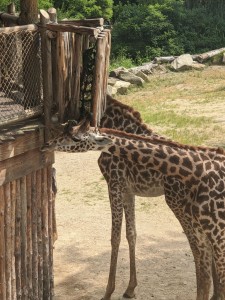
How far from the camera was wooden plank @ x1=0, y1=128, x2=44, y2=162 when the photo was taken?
6.38 metres

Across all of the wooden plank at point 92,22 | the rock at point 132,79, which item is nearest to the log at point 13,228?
the wooden plank at point 92,22

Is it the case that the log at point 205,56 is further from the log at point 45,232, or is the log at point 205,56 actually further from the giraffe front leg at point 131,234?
the log at point 45,232

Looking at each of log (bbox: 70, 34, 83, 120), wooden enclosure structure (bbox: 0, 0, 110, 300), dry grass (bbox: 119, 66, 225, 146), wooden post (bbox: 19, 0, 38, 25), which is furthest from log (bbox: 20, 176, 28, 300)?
dry grass (bbox: 119, 66, 225, 146)

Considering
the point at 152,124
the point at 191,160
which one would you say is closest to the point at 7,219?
the point at 191,160

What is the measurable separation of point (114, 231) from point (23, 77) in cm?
239

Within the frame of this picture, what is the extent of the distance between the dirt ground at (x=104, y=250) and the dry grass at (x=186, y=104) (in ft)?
12.1

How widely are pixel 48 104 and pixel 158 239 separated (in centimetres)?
371

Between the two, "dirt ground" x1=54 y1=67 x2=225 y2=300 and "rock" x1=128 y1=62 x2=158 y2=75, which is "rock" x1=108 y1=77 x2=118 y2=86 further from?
"dirt ground" x1=54 y1=67 x2=225 y2=300

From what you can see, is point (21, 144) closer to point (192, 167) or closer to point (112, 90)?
point (192, 167)

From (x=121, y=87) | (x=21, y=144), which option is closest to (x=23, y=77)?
(x=21, y=144)

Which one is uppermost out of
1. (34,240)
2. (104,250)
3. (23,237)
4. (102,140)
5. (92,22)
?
(92,22)

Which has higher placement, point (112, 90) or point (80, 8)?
point (80, 8)

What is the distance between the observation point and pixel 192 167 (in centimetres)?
691

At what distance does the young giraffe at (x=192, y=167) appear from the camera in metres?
6.82
